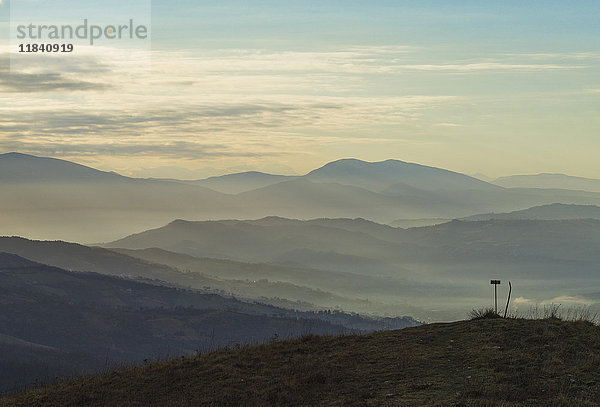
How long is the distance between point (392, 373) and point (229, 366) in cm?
605

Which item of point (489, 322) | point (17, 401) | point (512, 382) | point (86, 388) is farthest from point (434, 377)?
point (17, 401)

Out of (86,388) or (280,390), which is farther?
(86,388)

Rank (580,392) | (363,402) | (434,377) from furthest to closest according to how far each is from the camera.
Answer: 1. (434,377)
2. (363,402)
3. (580,392)

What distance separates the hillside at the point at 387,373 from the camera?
1725cm

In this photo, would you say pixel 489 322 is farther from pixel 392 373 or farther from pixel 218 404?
pixel 218 404

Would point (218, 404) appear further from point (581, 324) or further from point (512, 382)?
point (581, 324)

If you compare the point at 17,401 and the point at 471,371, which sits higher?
the point at 471,371

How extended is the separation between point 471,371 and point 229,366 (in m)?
8.46

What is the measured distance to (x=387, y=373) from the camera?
65.7 feet

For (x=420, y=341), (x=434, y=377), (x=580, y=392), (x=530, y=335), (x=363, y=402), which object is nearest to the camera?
(x=580, y=392)

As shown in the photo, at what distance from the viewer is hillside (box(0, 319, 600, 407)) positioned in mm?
17250

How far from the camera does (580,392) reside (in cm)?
1638

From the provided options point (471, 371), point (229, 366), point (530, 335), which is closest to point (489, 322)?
point (530, 335)

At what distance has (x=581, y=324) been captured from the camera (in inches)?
903
